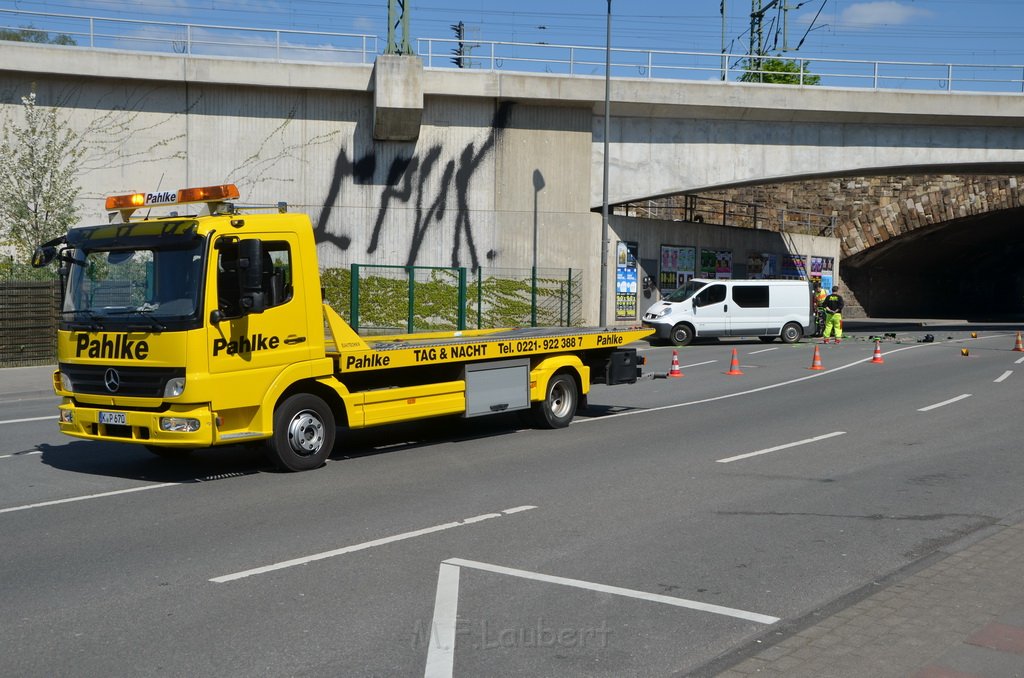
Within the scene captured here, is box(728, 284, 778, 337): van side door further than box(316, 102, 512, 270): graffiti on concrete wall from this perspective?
No

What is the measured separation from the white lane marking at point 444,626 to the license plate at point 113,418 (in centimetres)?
422

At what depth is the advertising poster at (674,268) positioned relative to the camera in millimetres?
37312

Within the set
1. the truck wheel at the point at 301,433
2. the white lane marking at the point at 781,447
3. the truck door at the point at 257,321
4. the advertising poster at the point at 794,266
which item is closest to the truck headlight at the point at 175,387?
the truck door at the point at 257,321

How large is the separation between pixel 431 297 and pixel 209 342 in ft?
72.9

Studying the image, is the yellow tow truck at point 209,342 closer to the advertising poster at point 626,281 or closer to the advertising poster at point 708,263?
the advertising poster at point 626,281

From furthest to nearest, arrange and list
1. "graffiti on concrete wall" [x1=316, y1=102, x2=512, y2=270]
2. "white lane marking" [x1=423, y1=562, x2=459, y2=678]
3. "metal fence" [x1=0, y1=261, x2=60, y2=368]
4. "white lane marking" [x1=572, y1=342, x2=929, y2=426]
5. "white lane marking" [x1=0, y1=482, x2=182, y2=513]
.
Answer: "graffiti on concrete wall" [x1=316, y1=102, x2=512, y2=270], "metal fence" [x1=0, y1=261, x2=60, y2=368], "white lane marking" [x1=572, y1=342, x2=929, y2=426], "white lane marking" [x1=0, y1=482, x2=182, y2=513], "white lane marking" [x1=423, y1=562, x2=459, y2=678]

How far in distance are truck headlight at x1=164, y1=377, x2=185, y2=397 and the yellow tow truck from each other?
1cm

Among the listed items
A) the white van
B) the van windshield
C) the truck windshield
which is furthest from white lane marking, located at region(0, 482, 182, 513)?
the van windshield

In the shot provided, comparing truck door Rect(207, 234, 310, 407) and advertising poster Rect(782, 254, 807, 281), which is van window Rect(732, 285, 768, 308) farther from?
truck door Rect(207, 234, 310, 407)

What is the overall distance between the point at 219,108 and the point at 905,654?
29.2 m

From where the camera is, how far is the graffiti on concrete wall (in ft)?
105

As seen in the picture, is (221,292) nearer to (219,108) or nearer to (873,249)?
(219,108)

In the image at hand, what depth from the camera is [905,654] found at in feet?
17.2

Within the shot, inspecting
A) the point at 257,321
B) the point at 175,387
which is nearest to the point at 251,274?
the point at 257,321
